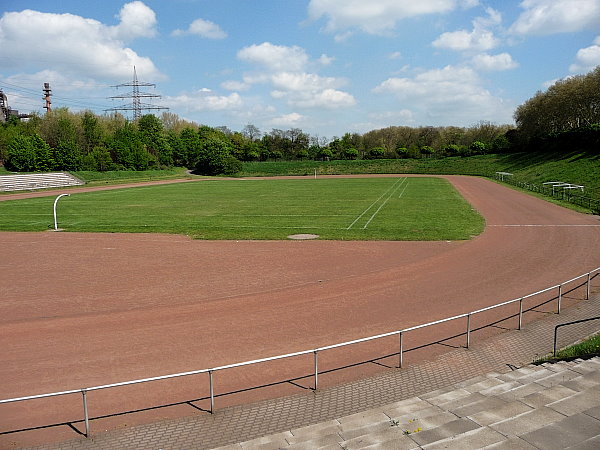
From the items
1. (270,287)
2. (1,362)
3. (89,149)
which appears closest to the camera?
(1,362)

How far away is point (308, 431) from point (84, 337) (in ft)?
28.8

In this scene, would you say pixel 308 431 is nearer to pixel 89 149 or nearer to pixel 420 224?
→ pixel 420 224

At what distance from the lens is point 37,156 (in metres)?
88.7

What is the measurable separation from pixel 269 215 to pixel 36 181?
5778 centimetres

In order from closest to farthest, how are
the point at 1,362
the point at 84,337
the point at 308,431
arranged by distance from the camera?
1. the point at 308,431
2. the point at 1,362
3. the point at 84,337

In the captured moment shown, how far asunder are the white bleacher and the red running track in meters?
52.2

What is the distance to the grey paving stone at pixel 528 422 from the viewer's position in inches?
296

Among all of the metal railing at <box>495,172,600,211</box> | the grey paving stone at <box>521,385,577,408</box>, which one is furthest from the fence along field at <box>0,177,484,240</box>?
the grey paving stone at <box>521,385,577,408</box>

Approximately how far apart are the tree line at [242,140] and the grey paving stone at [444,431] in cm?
7167

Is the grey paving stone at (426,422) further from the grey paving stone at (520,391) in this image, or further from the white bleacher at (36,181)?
the white bleacher at (36,181)

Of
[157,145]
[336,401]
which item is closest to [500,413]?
[336,401]

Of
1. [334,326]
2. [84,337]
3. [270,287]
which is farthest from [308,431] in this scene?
[270,287]

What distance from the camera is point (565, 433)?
730 cm

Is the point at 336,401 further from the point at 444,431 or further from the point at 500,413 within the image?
the point at 500,413
